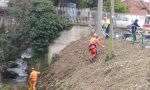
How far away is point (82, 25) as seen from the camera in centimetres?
4219

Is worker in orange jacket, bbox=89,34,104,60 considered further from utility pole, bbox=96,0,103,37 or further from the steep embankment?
utility pole, bbox=96,0,103,37

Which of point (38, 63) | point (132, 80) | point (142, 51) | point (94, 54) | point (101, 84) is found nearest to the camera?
point (132, 80)

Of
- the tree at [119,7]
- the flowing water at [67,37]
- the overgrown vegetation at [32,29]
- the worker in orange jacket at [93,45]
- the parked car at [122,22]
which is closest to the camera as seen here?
the worker in orange jacket at [93,45]

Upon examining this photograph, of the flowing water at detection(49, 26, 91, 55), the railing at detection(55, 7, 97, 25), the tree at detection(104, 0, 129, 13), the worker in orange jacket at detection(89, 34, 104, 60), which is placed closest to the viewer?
the worker in orange jacket at detection(89, 34, 104, 60)

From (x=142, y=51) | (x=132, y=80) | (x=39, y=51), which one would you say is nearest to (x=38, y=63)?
(x=39, y=51)

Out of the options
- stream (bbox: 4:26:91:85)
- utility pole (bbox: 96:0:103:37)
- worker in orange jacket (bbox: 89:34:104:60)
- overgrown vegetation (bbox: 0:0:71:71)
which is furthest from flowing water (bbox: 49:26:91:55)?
worker in orange jacket (bbox: 89:34:104:60)

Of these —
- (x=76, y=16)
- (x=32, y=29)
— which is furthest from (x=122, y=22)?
(x=32, y=29)

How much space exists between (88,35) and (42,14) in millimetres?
4079

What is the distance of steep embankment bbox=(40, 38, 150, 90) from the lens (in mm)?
23938

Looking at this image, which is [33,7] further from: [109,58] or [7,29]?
[109,58]

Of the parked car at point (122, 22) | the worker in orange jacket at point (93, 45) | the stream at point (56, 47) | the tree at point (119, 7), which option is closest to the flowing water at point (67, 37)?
the stream at point (56, 47)

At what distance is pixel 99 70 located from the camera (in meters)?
28.4

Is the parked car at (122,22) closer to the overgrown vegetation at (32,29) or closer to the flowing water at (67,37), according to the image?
the flowing water at (67,37)

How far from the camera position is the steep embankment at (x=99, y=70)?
23.9 m
